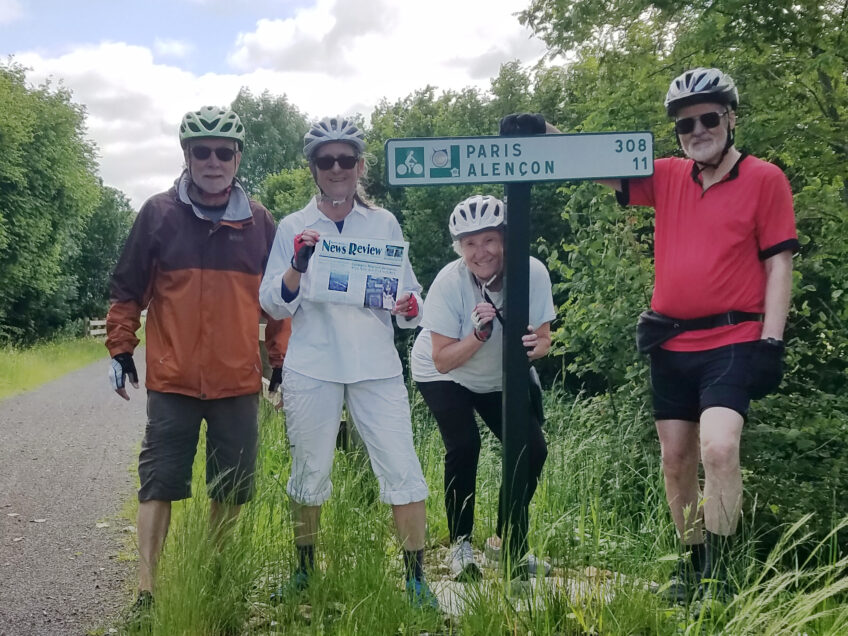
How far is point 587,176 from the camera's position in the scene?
127 inches

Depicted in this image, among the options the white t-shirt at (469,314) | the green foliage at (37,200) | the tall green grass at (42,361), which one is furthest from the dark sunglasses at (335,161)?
the green foliage at (37,200)

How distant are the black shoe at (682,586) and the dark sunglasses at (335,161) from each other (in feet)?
6.58

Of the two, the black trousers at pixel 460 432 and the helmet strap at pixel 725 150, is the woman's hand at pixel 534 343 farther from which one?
the helmet strap at pixel 725 150

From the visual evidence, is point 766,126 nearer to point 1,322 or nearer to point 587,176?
point 587,176

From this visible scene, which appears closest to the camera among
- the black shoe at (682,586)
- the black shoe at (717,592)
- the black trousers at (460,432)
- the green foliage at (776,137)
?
the black shoe at (717,592)

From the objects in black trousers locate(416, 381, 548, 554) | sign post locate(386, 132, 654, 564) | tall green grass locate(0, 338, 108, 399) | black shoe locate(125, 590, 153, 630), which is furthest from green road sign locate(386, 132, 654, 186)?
tall green grass locate(0, 338, 108, 399)

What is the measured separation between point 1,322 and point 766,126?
27.4 metres

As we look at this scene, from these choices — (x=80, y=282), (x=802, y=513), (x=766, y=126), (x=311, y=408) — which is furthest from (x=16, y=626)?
(x=80, y=282)

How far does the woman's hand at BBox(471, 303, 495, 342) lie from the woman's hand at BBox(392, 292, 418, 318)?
0.83 ft

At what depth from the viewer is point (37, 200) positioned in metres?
27.0

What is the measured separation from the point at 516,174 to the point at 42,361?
19.8 metres

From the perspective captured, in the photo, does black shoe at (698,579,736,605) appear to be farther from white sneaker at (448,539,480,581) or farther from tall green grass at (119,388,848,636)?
white sneaker at (448,539,480,581)

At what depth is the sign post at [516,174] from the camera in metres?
3.16

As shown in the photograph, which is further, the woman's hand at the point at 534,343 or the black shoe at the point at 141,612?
the woman's hand at the point at 534,343
